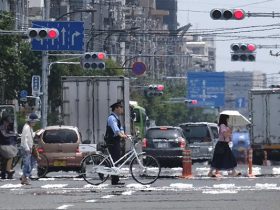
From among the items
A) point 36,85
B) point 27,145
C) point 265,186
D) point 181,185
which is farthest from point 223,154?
point 36,85

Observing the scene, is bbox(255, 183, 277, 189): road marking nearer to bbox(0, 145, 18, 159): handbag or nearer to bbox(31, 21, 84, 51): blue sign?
bbox(0, 145, 18, 159): handbag

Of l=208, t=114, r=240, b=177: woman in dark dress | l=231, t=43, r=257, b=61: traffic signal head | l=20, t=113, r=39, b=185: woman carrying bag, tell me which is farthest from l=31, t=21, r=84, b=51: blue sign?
l=20, t=113, r=39, b=185: woman carrying bag

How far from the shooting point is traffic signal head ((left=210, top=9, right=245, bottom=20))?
139 feet

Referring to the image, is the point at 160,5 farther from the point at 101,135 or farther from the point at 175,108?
the point at 101,135

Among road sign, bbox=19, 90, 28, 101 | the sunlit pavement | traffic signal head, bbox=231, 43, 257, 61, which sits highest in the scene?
traffic signal head, bbox=231, 43, 257, 61

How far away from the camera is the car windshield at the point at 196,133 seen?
50.8 metres

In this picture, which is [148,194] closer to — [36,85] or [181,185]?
[181,185]

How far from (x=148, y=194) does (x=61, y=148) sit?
12025mm

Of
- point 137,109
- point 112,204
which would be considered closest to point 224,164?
point 112,204

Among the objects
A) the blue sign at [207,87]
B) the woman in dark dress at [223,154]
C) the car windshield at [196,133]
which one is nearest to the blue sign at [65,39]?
the car windshield at [196,133]

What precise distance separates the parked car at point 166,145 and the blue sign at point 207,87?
215 feet

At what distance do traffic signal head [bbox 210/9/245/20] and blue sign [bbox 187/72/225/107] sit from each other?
65551 millimetres

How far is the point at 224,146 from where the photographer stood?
35.6m

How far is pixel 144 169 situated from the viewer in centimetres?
3078
